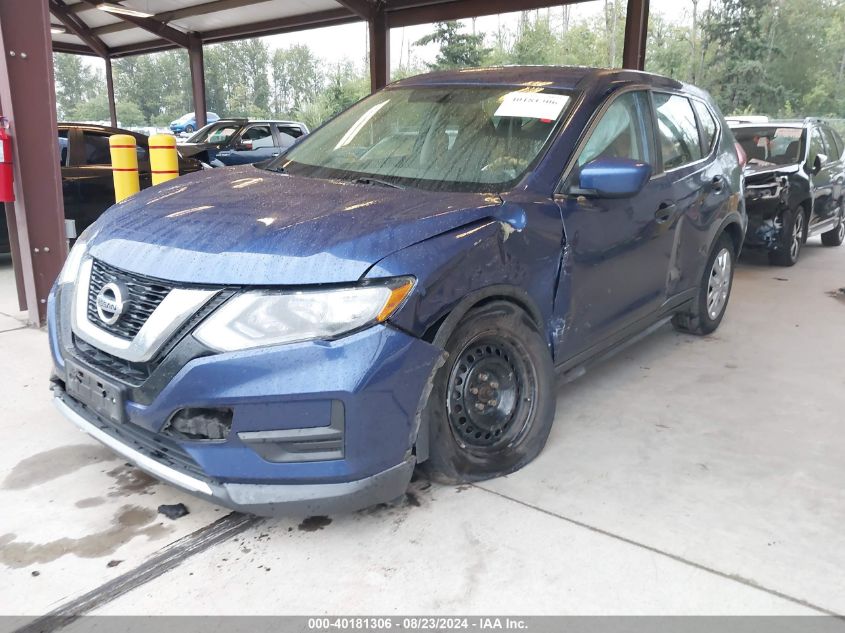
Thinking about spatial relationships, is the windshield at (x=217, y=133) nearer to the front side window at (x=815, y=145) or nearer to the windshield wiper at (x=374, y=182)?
the front side window at (x=815, y=145)

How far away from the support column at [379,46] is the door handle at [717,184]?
35.1 ft

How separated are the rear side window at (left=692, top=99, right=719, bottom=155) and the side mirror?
1.72 metres

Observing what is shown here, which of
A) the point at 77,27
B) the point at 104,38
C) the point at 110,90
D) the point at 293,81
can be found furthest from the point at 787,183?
the point at 110,90

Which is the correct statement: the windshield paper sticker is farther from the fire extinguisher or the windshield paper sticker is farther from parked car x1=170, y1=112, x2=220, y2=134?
parked car x1=170, y1=112, x2=220, y2=134

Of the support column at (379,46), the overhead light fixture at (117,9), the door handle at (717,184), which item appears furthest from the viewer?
the overhead light fixture at (117,9)

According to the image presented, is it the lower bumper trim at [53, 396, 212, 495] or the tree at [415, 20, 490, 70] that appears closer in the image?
the lower bumper trim at [53, 396, 212, 495]

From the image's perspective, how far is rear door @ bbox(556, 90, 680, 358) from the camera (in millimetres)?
2904

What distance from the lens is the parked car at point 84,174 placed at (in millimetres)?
6578

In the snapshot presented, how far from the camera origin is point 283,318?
2.03 m

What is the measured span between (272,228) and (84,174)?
5.43m

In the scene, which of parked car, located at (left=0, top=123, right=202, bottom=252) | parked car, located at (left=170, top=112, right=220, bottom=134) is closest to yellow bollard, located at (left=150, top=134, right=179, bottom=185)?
parked car, located at (left=0, top=123, right=202, bottom=252)

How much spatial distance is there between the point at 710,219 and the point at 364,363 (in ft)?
10.0

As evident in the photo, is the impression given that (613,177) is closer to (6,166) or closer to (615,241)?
(615,241)

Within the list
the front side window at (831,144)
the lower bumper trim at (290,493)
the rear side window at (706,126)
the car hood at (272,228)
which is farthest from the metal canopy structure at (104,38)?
the rear side window at (706,126)
